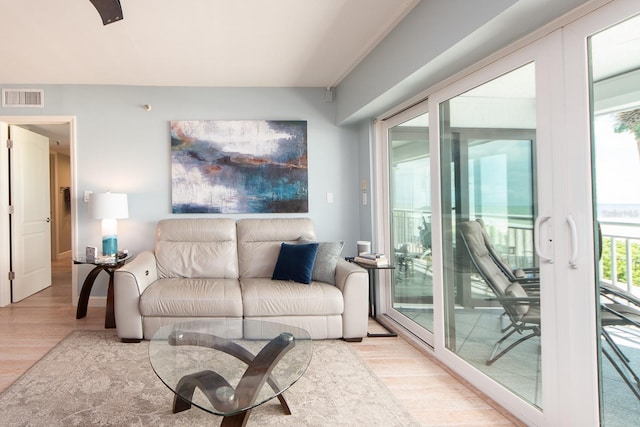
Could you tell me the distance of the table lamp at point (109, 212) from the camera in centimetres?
Result: 345

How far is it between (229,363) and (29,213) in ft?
14.3

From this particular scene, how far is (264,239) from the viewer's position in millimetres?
3619

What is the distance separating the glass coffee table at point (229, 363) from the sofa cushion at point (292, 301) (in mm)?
545

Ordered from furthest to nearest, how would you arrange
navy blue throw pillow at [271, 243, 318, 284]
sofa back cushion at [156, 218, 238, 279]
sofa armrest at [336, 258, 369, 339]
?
sofa back cushion at [156, 218, 238, 279] → navy blue throw pillow at [271, 243, 318, 284] → sofa armrest at [336, 258, 369, 339]

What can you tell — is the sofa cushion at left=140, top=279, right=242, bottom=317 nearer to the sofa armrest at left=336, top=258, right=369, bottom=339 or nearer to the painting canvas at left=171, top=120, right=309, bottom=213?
the sofa armrest at left=336, top=258, right=369, bottom=339

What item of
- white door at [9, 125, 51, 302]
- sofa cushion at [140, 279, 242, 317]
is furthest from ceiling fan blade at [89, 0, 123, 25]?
white door at [9, 125, 51, 302]

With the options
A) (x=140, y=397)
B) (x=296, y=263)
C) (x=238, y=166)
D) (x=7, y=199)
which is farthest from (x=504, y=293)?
(x=7, y=199)

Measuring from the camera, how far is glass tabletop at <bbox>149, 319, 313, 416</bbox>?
4.79ft

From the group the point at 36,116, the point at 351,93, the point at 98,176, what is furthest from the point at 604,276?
the point at 36,116

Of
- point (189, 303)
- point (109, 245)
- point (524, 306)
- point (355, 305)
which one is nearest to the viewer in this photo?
point (524, 306)

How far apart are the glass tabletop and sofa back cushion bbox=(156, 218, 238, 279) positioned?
3.82 feet

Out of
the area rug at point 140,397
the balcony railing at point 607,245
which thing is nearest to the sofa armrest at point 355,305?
the area rug at point 140,397

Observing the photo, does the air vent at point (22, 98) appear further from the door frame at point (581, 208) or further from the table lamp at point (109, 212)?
the door frame at point (581, 208)

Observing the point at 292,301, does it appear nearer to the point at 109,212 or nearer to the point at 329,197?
the point at 329,197
